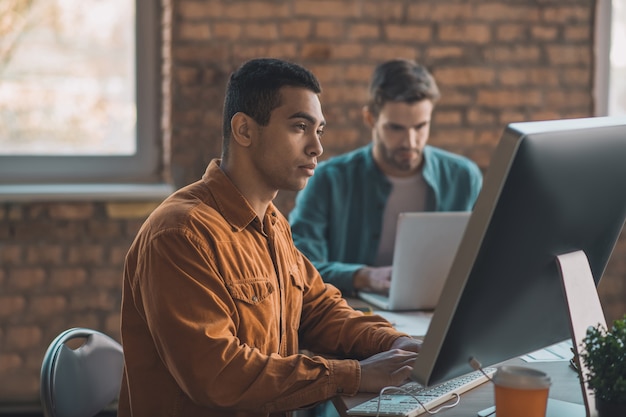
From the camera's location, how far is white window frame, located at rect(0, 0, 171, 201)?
11.9 feet

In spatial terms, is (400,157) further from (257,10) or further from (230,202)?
(230,202)

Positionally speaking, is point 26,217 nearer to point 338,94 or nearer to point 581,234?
point 338,94

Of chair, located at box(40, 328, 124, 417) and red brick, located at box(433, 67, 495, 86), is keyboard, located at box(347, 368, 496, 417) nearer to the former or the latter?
chair, located at box(40, 328, 124, 417)

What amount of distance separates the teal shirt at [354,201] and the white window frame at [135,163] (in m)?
0.91

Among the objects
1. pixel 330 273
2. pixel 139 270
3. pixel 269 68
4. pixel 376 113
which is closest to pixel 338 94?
pixel 376 113

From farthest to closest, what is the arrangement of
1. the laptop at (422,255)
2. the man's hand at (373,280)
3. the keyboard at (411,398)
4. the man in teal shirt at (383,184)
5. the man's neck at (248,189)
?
1. the man in teal shirt at (383,184)
2. the man's hand at (373,280)
3. the laptop at (422,255)
4. the man's neck at (248,189)
5. the keyboard at (411,398)

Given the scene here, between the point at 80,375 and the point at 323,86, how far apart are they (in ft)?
7.03

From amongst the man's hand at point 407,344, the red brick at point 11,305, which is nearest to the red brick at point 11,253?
the red brick at point 11,305

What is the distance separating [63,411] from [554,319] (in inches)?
37.9

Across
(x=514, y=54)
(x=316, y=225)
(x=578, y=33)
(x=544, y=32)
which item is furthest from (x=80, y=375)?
(x=578, y=33)

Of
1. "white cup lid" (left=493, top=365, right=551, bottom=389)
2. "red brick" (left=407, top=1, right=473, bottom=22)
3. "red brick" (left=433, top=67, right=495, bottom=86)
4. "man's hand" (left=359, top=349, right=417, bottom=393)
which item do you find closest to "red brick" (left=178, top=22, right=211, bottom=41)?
"red brick" (left=407, top=1, right=473, bottom=22)

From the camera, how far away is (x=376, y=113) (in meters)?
3.03

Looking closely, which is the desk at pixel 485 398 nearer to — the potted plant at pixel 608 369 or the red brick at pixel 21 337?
the potted plant at pixel 608 369

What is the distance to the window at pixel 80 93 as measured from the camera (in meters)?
3.64
